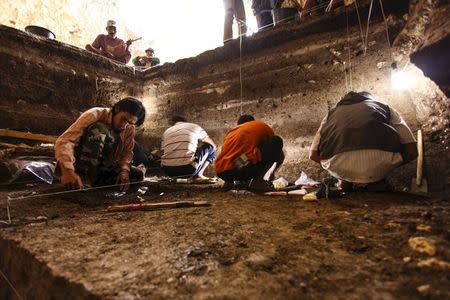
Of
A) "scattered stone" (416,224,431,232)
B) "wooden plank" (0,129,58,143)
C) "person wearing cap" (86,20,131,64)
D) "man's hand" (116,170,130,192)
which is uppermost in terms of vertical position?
"person wearing cap" (86,20,131,64)

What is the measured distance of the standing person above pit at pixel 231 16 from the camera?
6.12 metres

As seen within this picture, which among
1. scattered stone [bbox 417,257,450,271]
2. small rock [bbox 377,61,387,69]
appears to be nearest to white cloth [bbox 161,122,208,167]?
small rock [bbox 377,61,387,69]

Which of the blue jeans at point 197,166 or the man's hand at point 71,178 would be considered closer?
the man's hand at point 71,178

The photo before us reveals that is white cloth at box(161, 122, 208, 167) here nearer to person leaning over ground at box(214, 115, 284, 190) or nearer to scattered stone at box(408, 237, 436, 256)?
person leaning over ground at box(214, 115, 284, 190)

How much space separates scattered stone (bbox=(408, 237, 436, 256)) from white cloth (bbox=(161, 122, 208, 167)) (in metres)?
3.50

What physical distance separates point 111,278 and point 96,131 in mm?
2268

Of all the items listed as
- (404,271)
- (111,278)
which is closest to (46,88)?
(111,278)

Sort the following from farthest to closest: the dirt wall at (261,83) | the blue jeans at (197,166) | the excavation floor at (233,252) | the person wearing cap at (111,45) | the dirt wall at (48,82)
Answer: the person wearing cap at (111,45)
the dirt wall at (48,82)
the blue jeans at (197,166)
the dirt wall at (261,83)
the excavation floor at (233,252)

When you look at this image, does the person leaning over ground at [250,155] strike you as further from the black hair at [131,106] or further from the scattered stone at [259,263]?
the scattered stone at [259,263]

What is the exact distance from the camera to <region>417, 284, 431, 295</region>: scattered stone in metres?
0.90

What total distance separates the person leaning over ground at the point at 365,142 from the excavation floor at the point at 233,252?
40 centimetres

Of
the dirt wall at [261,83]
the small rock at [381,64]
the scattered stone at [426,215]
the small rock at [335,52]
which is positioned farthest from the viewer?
the small rock at [335,52]

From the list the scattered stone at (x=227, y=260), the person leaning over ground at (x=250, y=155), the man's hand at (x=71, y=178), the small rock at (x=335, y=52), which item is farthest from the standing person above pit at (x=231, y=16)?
the scattered stone at (x=227, y=260)

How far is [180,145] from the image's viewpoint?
4465mm
